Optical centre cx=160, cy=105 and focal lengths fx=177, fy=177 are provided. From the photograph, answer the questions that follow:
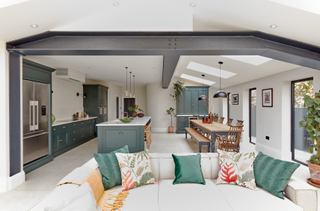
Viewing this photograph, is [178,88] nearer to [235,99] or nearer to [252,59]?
[235,99]

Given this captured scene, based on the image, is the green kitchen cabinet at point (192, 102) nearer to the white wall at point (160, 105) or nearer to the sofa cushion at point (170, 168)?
the white wall at point (160, 105)

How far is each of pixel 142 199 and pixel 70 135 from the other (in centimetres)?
456

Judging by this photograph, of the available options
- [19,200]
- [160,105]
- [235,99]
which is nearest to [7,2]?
[19,200]

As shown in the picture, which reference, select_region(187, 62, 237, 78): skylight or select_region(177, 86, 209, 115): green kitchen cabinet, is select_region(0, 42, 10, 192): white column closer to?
select_region(187, 62, 237, 78): skylight

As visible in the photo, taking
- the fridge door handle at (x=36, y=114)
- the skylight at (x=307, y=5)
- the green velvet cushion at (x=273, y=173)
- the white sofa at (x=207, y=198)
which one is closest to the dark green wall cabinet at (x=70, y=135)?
the fridge door handle at (x=36, y=114)

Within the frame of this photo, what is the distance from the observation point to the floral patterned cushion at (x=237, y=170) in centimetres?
206

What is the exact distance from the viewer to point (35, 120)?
3854mm

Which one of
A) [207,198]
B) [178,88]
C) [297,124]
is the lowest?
[207,198]

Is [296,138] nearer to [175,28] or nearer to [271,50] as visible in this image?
[271,50]

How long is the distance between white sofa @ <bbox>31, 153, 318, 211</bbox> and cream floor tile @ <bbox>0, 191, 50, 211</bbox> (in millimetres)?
1253

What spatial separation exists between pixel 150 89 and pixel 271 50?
269 inches

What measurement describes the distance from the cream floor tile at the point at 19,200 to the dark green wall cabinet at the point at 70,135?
2.05m

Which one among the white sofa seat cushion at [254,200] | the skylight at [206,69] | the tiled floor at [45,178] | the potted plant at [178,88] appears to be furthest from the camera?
the potted plant at [178,88]

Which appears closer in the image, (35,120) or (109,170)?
(109,170)
